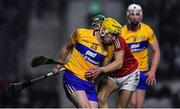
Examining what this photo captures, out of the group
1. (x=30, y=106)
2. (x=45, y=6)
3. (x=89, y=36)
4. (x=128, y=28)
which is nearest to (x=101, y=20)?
(x=89, y=36)

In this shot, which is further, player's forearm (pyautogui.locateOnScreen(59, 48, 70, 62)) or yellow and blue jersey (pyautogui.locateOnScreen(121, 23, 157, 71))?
yellow and blue jersey (pyautogui.locateOnScreen(121, 23, 157, 71))

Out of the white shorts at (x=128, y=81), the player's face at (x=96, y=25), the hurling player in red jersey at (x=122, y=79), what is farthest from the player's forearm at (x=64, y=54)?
the white shorts at (x=128, y=81)

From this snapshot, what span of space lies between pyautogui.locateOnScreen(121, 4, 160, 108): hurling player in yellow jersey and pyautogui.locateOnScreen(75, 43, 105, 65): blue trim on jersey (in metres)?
1.59

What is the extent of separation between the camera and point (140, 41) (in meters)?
11.0

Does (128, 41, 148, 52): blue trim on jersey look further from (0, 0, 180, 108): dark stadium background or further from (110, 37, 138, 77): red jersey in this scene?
(0, 0, 180, 108): dark stadium background

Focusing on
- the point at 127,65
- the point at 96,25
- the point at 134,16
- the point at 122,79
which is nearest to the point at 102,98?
the point at 122,79

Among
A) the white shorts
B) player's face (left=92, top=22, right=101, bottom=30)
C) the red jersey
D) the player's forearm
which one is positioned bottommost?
the white shorts

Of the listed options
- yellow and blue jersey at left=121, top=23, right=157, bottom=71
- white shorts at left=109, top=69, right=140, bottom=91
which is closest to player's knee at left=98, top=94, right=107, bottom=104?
white shorts at left=109, top=69, right=140, bottom=91

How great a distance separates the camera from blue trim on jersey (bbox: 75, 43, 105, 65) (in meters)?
9.31

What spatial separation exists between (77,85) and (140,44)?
196 cm

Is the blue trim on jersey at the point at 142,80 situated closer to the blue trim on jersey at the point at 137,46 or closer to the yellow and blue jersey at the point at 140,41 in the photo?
the yellow and blue jersey at the point at 140,41

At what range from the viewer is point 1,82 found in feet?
52.9

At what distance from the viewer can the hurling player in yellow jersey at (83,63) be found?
30.6ft

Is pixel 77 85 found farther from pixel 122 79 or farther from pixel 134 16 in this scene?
pixel 134 16
